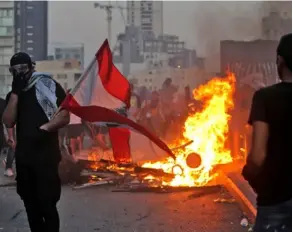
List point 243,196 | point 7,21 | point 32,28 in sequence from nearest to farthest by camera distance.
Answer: point 243,196, point 32,28, point 7,21

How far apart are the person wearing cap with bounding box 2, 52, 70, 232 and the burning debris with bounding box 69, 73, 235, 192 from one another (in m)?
2.69

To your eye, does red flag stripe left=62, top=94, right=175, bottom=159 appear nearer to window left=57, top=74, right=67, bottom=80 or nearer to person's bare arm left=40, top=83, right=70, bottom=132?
person's bare arm left=40, top=83, right=70, bottom=132

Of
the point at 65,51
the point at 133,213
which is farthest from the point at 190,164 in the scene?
the point at 65,51

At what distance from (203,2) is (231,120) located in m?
9.36

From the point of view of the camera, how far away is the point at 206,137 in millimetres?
9211

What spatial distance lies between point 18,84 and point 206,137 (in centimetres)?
559

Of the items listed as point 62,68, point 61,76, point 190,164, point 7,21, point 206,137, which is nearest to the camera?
point 190,164

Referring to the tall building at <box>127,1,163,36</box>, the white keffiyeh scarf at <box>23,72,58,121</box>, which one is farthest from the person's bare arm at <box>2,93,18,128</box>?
the tall building at <box>127,1,163,36</box>

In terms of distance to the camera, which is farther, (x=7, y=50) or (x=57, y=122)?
(x=7, y=50)

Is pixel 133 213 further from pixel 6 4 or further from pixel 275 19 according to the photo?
pixel 6 4

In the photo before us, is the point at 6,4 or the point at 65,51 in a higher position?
the point at 6,4

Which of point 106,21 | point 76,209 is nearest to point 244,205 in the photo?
point 76,209

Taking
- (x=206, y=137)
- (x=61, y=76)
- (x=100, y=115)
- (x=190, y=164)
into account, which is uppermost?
(x=61, y=76)

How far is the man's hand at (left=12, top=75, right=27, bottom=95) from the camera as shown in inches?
155
